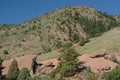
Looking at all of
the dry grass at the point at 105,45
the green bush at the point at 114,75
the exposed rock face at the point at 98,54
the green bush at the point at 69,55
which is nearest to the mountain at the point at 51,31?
the dry grass at the point at 105,45

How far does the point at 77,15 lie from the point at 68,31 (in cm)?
2411

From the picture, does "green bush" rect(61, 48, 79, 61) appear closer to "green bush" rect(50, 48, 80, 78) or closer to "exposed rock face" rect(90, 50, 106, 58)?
"green bush" rect(50, 48, 80, 78)

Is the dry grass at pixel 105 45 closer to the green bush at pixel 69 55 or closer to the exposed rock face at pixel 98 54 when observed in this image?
the exposed rock face at pixel 98 54

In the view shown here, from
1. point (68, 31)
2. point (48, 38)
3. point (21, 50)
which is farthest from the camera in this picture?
point (68, 31)

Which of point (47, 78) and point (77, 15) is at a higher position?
point (77, 15)

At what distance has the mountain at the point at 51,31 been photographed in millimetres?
145938

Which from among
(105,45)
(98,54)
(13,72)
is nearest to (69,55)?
(98,54)

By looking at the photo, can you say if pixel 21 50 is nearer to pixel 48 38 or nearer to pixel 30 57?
pixel 48 38

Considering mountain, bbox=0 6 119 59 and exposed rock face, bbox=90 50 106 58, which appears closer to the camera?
exposed rock face, bbox=90 50 106 58

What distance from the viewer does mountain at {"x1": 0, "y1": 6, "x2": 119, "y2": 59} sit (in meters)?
146

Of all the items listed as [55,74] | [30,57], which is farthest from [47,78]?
[30,57]

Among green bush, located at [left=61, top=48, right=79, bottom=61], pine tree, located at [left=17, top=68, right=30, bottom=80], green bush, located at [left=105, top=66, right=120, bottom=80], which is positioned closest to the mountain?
green bush, located at [left=61, top=48, right=79, bottom=61]

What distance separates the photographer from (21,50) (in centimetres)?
14162

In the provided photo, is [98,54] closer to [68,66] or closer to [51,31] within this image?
[68,66]
